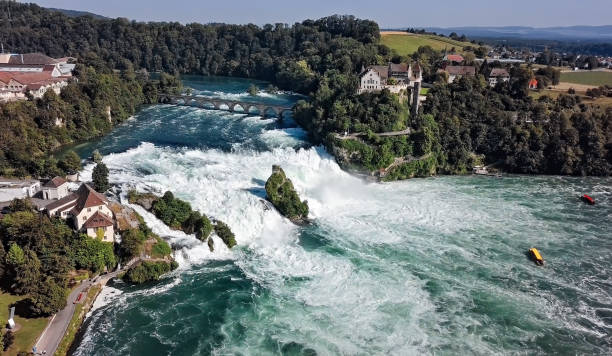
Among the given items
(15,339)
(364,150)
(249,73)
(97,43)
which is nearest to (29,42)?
(97,43)

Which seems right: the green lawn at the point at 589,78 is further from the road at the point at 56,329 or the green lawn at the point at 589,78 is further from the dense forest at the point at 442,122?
the road at the point at 56,329

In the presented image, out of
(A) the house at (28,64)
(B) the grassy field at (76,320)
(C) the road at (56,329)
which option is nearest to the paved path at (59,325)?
(C) the road at (56,329)

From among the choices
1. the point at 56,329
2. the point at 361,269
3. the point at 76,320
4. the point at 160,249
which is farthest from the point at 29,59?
the point at 361,269

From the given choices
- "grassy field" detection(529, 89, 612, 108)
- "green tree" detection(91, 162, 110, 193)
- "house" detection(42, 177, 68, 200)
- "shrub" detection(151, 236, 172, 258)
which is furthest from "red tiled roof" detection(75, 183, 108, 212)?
"grassy field" detection(529, 89, 612, 108)

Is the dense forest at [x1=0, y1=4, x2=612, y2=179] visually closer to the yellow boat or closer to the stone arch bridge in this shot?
the stone arch bridge

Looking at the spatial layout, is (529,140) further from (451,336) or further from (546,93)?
(451,336)

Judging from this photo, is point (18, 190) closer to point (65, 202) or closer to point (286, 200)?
point (65, 202)
